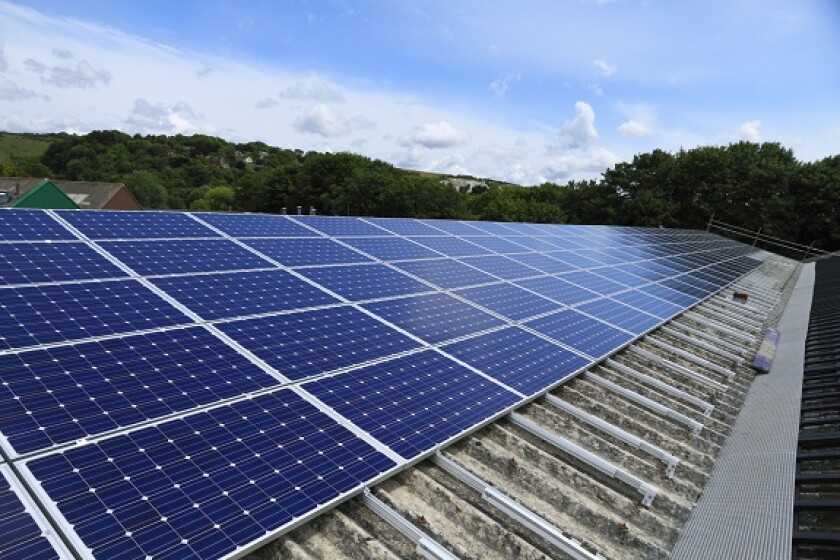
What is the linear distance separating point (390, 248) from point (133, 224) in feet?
24.1

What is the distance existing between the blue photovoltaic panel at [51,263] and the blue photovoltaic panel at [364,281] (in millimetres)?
4182

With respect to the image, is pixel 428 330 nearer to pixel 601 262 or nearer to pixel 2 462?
pixel 2 462

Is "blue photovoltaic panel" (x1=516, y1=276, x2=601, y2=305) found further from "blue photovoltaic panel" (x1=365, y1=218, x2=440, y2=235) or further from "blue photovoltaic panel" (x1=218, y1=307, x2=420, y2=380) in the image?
"blue photovoltaic panel" (x1=218, y1=307, x2=420, y2=380)

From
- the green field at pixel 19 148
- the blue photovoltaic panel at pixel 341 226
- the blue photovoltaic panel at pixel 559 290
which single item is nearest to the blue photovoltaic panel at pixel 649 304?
the blue photovoltaic panel at pixel 559 290

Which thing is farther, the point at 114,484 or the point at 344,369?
the point at 344,369

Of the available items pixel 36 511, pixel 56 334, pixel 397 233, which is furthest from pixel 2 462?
pixel 397 233

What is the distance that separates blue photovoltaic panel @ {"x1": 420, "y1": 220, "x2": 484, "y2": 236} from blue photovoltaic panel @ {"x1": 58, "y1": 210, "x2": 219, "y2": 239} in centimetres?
1135

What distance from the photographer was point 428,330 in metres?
10.2

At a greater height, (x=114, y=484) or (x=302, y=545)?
(x=114, y=484)

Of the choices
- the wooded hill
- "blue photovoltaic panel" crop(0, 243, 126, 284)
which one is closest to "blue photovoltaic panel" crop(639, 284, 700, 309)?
"blue photovoltaic panel" crop(0, 243, 126, 284)

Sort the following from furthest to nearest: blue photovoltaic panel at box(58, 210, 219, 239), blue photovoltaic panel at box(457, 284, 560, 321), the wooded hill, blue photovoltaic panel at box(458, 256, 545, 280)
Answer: the wooded hill, blue photovoltaic panel at box(458, 256, 545, 280), blue photovoltaic panel at box(457, 284, 560, 321), blue photovoltaic panel at box(58, 210, 219, 239)

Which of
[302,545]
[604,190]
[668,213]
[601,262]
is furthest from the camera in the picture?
[604,190]

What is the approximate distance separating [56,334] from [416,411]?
17.0 ft

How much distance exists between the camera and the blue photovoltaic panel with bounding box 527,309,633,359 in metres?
11.7
